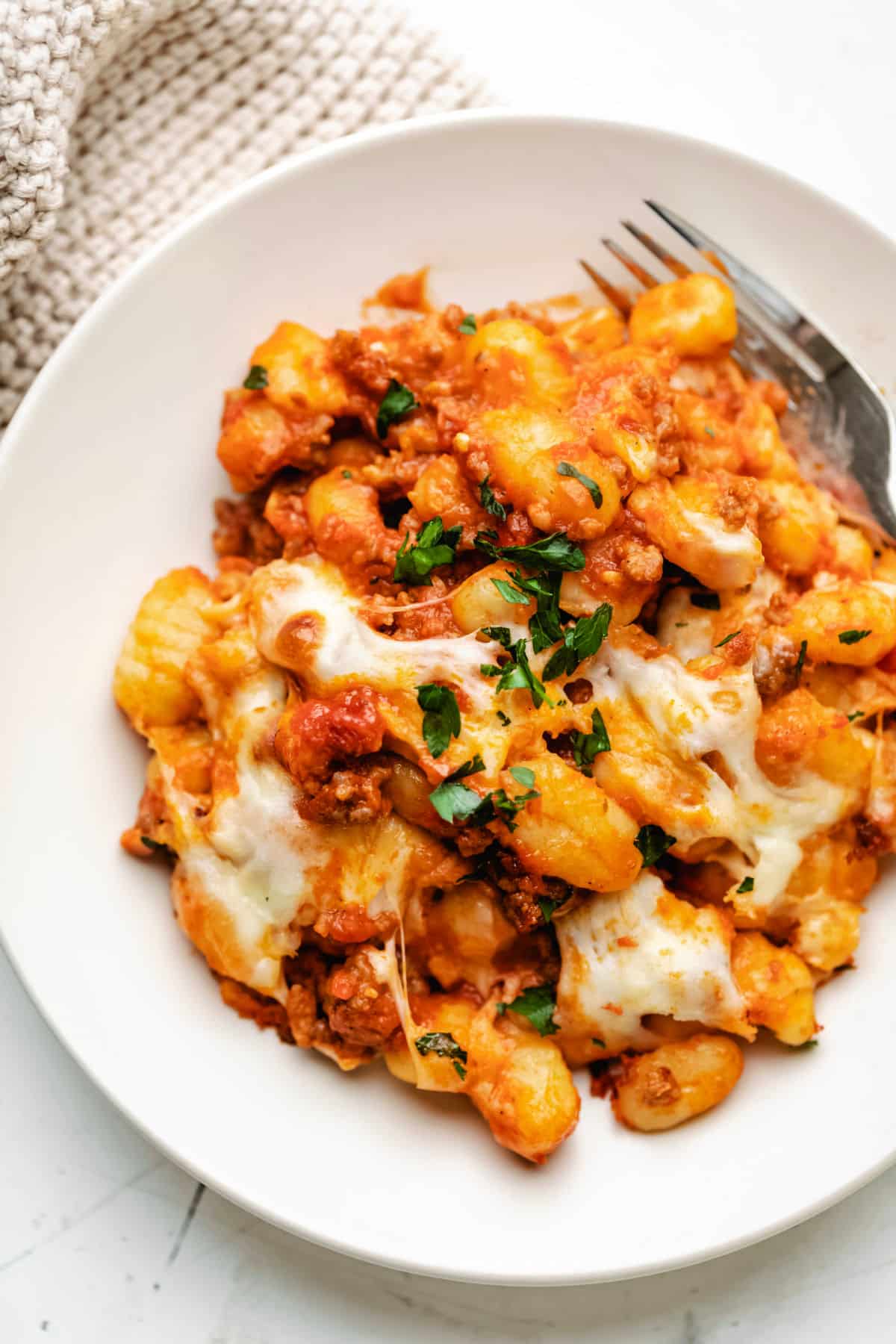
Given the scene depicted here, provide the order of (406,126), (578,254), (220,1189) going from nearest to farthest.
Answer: (220,1189)
(406,126)
(578,254)

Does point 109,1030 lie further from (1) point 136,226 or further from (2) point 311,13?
(2) point 311,13

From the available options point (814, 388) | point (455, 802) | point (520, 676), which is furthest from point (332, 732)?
point (814, 388)

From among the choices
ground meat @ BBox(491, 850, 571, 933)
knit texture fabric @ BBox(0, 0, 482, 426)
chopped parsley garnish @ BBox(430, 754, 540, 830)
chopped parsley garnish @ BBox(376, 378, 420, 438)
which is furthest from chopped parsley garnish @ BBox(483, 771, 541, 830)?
knit texture fabric @ BBox(0, 0, 482, 426)

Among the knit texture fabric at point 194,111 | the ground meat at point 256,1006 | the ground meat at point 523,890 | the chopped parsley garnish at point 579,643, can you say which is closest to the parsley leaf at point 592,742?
the chopped parsley garnish at point 579,643

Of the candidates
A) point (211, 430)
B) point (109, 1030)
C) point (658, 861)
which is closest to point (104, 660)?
point (211, 430)

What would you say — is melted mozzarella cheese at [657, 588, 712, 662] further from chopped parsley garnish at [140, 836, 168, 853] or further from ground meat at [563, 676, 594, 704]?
chopped parsley garnish at [140, 836, 168, 853]

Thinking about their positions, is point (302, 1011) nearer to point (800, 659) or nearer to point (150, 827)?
point (150, 827)

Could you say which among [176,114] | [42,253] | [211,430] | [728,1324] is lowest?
[728,1324]
